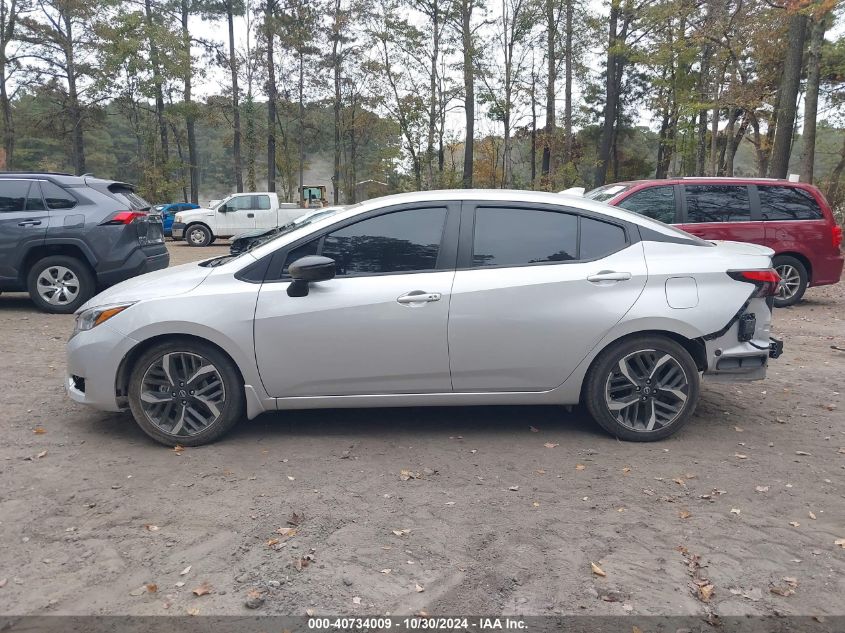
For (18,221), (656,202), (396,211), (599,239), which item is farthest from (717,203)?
(18,221)

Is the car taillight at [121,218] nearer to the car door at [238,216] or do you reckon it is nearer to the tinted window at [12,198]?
the tinted window at [12,198]

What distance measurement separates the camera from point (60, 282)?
9.02 metres

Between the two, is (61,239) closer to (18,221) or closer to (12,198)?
(18,221)

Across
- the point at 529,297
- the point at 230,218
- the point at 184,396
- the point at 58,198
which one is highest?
the point at 230,218

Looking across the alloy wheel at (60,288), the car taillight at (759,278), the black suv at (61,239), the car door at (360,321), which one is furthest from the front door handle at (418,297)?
the alloy wheel at (60,288)

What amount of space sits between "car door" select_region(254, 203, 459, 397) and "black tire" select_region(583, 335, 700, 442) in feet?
3.38

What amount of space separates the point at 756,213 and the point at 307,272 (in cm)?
775

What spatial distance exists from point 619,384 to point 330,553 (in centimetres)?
233

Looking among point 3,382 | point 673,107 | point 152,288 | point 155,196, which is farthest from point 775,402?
point 155,196

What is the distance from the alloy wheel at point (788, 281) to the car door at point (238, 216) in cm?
1813

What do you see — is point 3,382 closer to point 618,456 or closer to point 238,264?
point 238,264

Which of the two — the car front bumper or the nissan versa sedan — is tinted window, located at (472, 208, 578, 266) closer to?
the nissan versa sedan

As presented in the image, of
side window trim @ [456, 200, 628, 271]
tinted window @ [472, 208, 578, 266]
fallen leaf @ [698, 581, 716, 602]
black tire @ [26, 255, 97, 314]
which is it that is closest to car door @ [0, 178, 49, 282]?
black tire @ [26, 255, 97, 314]

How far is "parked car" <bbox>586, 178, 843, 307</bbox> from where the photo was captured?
9.38 metres
